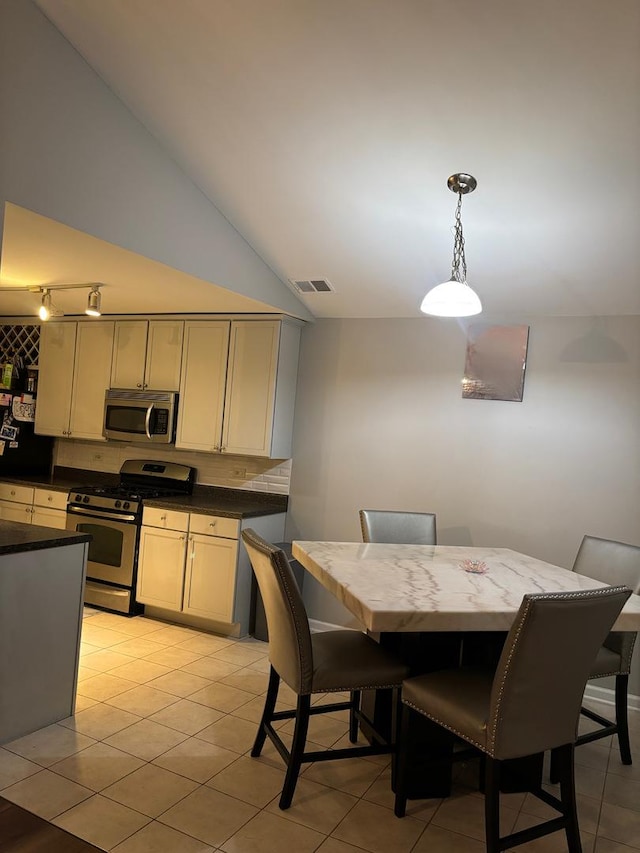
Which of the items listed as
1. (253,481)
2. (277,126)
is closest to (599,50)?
(277,126)

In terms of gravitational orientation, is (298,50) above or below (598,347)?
above

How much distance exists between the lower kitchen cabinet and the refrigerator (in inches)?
63.8

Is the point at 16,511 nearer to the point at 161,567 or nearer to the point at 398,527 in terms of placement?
the point at 161,567

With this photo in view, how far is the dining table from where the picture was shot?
217cm

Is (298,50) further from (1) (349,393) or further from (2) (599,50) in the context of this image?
(1) (349,393)

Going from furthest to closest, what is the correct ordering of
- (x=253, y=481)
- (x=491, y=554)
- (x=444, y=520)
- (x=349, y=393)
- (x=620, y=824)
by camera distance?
(x=253, y=481) < (x=349, y=393) < (x=444, y=520) < (x=491, y=554) < (x=620, y=824)

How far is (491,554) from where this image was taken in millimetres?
3410

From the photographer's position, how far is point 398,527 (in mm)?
3787

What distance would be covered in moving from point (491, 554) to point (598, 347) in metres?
1.43

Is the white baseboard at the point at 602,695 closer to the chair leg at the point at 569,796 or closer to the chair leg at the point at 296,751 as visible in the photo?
the chair leg at the point at 569,796

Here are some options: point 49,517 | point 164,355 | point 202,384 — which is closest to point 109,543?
point 49,517

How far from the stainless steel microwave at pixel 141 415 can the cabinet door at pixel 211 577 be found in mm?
902

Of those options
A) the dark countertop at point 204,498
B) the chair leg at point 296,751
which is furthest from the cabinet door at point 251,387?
the chair leg at point 296,751

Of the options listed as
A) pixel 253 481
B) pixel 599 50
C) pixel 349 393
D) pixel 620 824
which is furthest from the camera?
pixel 253 481
